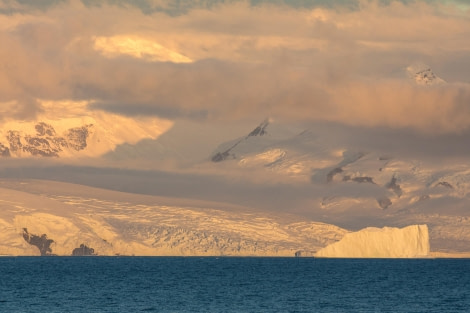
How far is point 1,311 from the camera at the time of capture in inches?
5827

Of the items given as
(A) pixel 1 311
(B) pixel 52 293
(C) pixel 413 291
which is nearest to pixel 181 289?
(B) pixel 52 293

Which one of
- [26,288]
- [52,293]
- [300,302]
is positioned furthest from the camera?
[26,288]

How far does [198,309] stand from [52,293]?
113 feet

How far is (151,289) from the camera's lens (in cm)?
19450

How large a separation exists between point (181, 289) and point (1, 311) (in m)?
51.8

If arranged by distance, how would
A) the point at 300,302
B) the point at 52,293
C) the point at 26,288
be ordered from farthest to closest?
the point at 26,288
the point at 52,293
the point at 300,302

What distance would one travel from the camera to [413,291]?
199 meters

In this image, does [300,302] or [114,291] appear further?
[114,291]

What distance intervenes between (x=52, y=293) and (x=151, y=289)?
63.6ft

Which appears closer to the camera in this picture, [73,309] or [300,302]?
[73,309]

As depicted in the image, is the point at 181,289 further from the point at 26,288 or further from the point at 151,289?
the point at 26,288

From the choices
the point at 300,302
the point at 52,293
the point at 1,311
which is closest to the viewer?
the point at 1,311

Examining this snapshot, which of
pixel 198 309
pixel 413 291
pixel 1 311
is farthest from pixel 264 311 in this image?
pixel 413 291

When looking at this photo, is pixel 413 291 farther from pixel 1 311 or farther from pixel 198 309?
pixel 1 311
